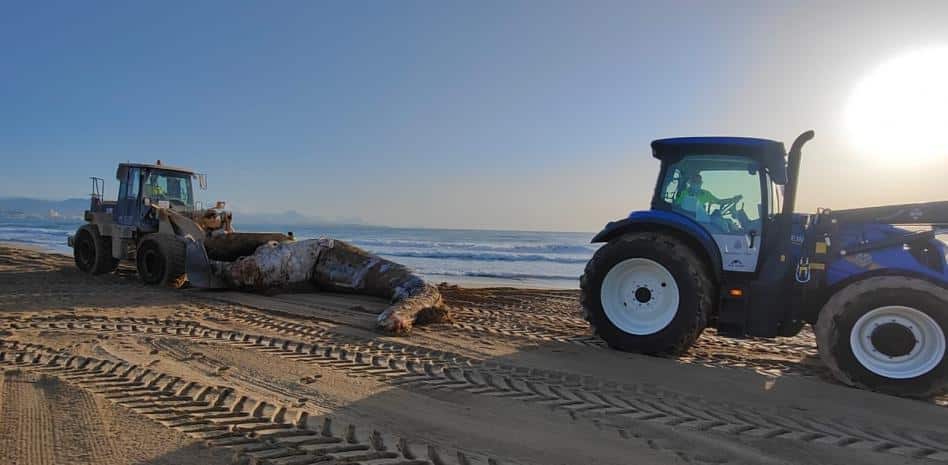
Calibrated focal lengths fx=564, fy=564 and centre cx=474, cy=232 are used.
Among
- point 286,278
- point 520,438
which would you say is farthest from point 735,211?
point 286,278

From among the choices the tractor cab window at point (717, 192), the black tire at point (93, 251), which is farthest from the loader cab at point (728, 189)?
the black tire at point (93, 251)

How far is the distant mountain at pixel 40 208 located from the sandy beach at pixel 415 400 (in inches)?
3307

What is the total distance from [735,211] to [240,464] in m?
4.99

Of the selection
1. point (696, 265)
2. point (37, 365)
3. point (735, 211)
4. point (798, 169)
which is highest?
point (798, 169)

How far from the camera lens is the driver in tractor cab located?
5848mm

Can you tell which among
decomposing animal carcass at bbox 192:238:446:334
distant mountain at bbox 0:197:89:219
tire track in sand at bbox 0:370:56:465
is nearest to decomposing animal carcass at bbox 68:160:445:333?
decomposing animal carcass at bbox 192:238:446:334

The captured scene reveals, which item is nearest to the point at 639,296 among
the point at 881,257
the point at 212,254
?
the point at 881,257

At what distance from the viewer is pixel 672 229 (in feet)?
19.2

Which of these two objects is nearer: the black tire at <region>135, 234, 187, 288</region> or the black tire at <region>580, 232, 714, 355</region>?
the black tire at <region>580, 232, 714, 355</region>

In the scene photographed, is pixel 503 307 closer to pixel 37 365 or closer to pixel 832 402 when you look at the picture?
pixel 832 402

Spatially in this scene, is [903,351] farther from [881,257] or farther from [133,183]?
[133,183]

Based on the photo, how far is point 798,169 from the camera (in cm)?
551

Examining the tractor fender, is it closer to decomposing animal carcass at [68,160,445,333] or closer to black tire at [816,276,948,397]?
black tire at [816,276,948,397]

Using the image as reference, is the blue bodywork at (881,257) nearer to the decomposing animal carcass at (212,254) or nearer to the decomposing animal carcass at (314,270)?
the decomposing animal carcass at (212,254)
